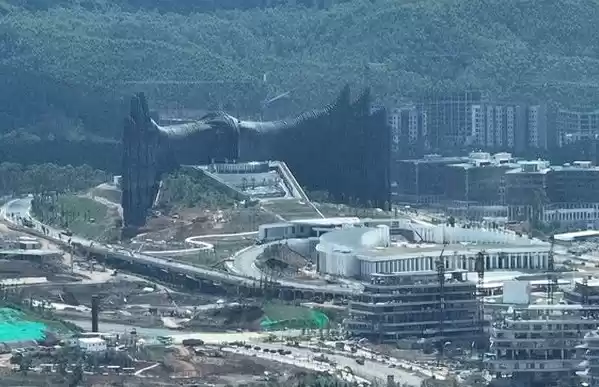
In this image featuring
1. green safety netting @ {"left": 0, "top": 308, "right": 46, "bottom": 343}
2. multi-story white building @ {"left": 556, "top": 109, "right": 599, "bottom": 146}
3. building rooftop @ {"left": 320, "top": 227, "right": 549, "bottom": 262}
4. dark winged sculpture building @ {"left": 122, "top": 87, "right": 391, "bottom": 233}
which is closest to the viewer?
green safety netting @ {"left": 0, "top": 308, "right": 46, "bottom": 343}

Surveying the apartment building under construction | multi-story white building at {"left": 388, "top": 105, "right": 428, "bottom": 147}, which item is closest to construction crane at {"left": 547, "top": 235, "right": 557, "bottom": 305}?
the apartment building under construction

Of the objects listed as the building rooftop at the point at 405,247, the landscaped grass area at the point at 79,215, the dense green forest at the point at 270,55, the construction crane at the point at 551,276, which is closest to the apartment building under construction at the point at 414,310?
the construction crane at the point at 551,276

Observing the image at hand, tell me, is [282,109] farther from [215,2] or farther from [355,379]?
[355,379]

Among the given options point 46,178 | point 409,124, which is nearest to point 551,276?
point 46,178

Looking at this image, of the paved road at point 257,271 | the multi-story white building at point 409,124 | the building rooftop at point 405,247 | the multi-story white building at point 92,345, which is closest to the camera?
the multi-story white building at point 92,345

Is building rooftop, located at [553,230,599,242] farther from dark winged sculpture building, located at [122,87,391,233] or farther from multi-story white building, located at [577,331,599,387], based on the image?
multi-story white building, located at [577,331,599,387]

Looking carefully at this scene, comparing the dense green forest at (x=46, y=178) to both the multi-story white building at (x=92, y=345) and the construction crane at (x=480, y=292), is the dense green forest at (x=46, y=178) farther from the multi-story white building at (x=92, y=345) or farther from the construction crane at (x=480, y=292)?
the multi-story white building at (x=92, y=345)
